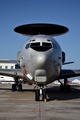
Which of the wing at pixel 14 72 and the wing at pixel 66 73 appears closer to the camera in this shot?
the wing at pixel 66 73

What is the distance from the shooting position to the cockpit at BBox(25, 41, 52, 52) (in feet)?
41.4

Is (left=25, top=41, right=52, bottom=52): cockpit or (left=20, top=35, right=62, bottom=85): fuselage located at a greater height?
(left=25, top=41, right=52, bottom=52): cockpit

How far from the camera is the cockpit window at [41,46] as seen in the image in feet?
41.2

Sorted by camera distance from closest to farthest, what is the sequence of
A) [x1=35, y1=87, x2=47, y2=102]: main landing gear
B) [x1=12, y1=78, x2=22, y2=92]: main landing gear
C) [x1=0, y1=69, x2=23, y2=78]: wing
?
→ [x1=35, y1=87, x2=47, y2=102]: main landing gear, [x1=0, y1=69, x2=23, y2=78]: wing, [x1=12, y1=78, x2=22, y2=92]: main landing gear

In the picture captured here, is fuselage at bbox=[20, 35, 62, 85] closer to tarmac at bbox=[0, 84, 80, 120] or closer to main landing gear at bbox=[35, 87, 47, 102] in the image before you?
main landing gear at bbox=[35, 87, 47, 102]

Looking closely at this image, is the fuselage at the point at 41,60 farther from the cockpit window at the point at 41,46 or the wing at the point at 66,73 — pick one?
the wing at the point at 66,73

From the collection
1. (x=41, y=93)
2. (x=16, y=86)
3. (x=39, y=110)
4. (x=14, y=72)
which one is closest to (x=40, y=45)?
(x=41, y=93)

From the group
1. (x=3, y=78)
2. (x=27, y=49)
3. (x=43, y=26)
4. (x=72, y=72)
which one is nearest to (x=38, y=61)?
(x=27, y=49)

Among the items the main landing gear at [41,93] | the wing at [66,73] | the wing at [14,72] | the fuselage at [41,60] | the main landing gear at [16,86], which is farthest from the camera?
the main landing gear at [16,86]

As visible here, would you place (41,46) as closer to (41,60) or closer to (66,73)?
(41,60)

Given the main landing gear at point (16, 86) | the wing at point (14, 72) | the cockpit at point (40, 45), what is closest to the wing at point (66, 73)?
the wing at point (14, 72)

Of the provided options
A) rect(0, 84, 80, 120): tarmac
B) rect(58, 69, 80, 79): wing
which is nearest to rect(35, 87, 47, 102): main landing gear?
rect(0, 84, 80, 120): tarmac

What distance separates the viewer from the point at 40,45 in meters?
13.2

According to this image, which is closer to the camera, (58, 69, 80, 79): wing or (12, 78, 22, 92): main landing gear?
(58, 69, 80, 79): wing
